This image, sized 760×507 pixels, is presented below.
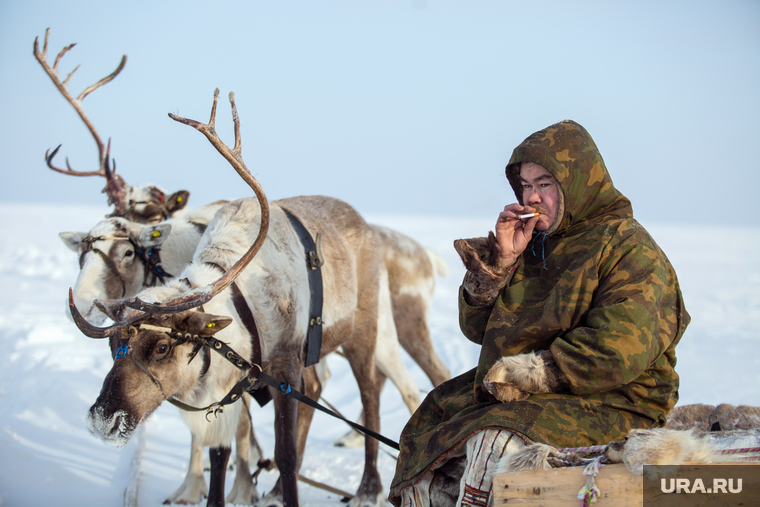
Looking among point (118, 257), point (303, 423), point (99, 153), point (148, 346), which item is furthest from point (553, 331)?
point (99, 153)

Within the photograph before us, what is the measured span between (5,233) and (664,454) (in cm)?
2215

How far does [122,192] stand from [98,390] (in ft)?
8.47

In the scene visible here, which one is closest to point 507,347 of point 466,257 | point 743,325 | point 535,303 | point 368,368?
point 535,303

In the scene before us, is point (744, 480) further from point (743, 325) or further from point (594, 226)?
point (743, 325)

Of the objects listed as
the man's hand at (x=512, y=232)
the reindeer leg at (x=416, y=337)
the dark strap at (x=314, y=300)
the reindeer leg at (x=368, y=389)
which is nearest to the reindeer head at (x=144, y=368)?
the dark strap at (x=314, y=300)

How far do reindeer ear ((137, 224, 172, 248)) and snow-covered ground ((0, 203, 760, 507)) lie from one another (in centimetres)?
177

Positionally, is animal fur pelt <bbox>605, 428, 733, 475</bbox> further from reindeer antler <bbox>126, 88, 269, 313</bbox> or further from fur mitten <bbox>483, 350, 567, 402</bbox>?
reindeer antler <bbox>126, 88, 269, 313</bbox>

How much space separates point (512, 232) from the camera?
2.17m

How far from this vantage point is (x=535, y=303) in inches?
85.7

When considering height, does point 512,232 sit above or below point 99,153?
below

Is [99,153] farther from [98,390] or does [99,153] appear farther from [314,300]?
[314,300]

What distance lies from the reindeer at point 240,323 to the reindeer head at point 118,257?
0.78 meters

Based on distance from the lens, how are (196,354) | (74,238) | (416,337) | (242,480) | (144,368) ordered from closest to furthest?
(144,368), (196,354), (242,480), (74,238), (416,337)

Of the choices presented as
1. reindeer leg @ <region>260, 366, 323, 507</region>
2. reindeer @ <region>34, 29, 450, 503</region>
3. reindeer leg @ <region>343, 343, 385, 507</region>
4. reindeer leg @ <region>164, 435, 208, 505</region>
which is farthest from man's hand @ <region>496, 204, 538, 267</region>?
reindeer leg @ <region>164, 435, 208, 505</region>
